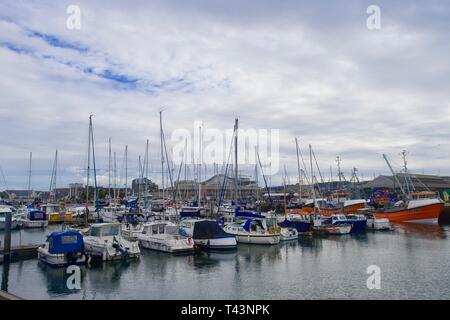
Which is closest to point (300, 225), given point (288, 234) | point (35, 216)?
point (288, 234)

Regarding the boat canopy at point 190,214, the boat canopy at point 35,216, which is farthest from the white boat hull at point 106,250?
the boat canopy at point 35,216

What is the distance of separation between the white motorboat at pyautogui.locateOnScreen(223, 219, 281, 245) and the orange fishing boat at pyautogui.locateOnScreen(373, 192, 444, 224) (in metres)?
36.6

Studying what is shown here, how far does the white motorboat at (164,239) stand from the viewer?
3167 cm

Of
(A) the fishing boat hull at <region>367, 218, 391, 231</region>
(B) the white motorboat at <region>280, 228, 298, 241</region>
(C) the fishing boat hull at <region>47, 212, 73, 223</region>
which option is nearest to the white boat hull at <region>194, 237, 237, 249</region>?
(B) the white motorboat at <region>280, 228, 298, 241</region>

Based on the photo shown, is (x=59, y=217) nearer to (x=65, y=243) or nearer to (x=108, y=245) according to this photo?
(x=108, y=245)

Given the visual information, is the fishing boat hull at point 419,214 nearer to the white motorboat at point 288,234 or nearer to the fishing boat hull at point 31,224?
the white motorboat at point 288,234

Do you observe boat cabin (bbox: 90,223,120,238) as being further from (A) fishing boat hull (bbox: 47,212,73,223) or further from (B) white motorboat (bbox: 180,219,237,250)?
(A) fishing boat hull (bbox: 47,212,73,223)

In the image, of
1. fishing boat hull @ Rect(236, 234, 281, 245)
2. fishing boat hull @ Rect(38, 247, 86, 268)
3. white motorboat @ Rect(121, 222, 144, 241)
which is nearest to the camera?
fishing boat hull @ Rect(38, 247, 86, 268)

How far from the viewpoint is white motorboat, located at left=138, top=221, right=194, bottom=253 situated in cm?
3167

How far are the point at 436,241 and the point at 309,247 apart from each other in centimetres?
1447

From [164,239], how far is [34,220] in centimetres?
3250

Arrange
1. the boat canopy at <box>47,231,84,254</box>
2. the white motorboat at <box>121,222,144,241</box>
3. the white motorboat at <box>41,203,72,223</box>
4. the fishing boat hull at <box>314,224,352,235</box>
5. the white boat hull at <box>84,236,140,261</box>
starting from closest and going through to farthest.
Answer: the boat canopy at <box>47,231,84,254</box> → the white boat hull at <box>84,236,140,261</box> → the white motorboat at <box>121,222,144,241</box> → the fishing boat hull at <box>314,224,352,235</box> → the white motorboat at <box>41,203,72,223</box>
